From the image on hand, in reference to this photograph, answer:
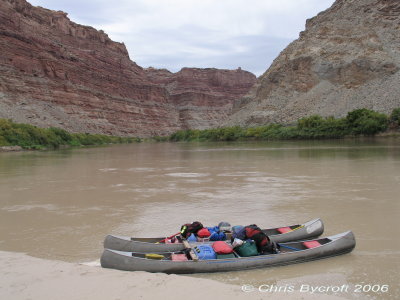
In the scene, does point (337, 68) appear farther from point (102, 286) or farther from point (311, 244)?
point (102, 286)

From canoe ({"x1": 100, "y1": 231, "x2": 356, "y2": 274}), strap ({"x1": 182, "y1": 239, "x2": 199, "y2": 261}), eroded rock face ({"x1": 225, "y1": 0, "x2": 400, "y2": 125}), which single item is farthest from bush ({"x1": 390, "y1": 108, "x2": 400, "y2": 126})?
strap ({"x1": 182, "y1": 239, "x2": 199, "y2": 261})

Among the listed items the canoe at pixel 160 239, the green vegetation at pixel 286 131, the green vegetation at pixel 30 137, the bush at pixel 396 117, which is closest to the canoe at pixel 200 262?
the canoe at pixel 160 239

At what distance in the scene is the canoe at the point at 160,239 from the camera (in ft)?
23.6

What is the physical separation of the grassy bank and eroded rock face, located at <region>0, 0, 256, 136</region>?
45.0 m

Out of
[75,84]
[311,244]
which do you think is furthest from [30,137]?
[75,84]

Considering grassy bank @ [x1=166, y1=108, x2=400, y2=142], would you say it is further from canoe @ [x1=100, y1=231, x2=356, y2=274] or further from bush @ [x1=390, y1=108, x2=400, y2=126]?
canoe @ [x1=100, y1=231, x2=356, y2=274]

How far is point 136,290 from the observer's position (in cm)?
565

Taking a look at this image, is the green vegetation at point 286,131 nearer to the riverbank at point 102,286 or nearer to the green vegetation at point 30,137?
the green vegetation at point 30,137

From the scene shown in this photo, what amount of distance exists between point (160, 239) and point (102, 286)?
1.97 m

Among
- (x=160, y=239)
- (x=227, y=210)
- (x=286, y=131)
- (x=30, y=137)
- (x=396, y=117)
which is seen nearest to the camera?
(x=160, y=239)

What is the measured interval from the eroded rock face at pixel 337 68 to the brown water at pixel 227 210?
60.8 metres

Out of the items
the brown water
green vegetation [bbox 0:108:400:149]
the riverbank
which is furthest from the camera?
green vegetation [bbox 0:108:400:149]

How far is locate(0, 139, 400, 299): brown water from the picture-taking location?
6.73 meters

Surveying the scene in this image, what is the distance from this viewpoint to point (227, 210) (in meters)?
11.7
